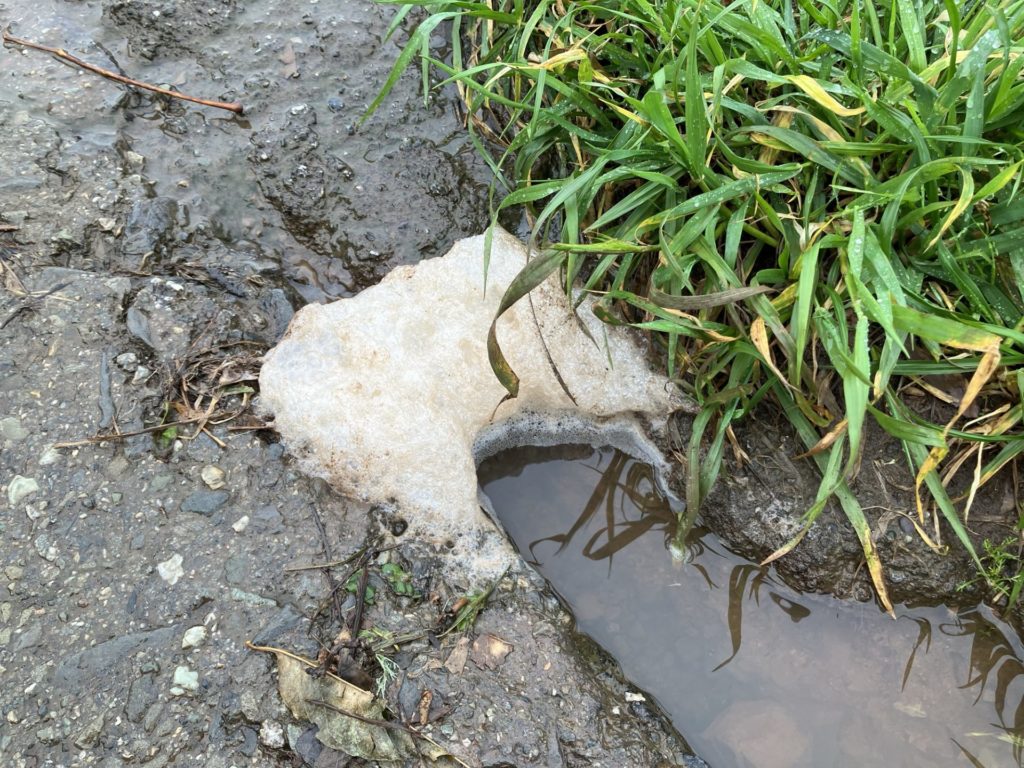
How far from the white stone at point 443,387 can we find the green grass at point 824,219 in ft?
0.55

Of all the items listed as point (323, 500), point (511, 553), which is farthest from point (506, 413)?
point (323, 500)

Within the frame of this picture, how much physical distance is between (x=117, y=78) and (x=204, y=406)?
1.44 metres

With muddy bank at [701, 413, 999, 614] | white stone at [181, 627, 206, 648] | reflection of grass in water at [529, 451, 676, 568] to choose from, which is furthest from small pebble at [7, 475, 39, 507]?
muddy bank at [701, 413, 999, 614]

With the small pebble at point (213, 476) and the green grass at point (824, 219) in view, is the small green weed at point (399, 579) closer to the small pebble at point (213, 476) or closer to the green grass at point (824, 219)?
the small pebble at point (213, 476)

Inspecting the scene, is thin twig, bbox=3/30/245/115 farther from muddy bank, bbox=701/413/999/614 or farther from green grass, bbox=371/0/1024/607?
muddy bank, bbox=701/413/999/614

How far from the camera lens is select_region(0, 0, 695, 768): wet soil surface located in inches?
69.7

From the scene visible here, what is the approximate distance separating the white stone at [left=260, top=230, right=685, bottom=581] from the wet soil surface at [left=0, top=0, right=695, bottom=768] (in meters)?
0.09

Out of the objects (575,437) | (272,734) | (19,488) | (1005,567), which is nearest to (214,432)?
(19,488)

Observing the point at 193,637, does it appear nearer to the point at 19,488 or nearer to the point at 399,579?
the point at 399,579

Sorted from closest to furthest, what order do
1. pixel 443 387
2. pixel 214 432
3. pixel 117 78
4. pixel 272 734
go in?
1. pixel 272 734
2. pixel 214 432
3. pixel 443 387
4. pixel 117 78

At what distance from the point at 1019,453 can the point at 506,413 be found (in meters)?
1.42

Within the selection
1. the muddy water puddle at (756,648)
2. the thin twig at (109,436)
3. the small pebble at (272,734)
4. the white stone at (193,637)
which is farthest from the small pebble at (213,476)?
the muddy water puddle at (756,648)

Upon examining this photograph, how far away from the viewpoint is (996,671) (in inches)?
82.0

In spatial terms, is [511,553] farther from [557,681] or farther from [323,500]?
[323,500]
